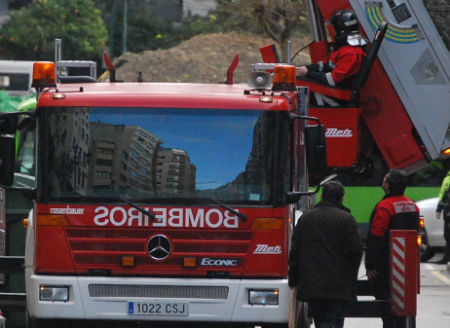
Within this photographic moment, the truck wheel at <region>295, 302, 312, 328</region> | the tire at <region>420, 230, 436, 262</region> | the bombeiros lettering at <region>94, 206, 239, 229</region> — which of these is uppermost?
the bombeiros lettering at <region>94, 206, 239, 229</region>

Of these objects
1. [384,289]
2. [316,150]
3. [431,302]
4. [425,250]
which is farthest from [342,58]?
[425,250]

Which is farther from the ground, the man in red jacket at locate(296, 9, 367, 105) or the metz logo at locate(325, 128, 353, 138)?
the man in red jacket at locate(296, 9, 367, 105)

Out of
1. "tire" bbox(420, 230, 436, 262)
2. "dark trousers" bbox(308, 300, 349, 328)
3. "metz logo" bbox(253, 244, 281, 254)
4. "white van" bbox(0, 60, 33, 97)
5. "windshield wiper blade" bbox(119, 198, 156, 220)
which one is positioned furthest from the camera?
"white van" bbox(0, 60, 33, 97)

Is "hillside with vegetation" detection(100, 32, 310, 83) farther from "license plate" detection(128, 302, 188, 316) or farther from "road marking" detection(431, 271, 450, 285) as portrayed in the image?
"license plate" detection(128, 302, 188, 316)

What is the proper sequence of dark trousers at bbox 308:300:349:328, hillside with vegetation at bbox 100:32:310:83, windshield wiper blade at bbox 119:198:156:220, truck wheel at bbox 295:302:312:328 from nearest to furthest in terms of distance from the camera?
windshield wiper blade at bbox 119:198:156:220 < dark trousers at bbox 308:300:349:328 < truck wheel at bbox 295:302:312:328 < hillside with vegetation at bbox 100:32:310:83

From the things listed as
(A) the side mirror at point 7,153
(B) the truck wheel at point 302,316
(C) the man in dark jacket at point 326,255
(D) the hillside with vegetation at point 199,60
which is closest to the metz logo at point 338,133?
(B) the truck wheel at point 302,316

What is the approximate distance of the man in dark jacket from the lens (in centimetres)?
923

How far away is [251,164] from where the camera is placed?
29.9 ft

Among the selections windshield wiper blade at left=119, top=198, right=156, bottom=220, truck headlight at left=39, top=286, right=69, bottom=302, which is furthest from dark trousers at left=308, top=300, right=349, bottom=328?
truck headlight at left=39, top=286, right=69, bottom=302

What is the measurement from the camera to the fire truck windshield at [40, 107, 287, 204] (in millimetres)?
9055

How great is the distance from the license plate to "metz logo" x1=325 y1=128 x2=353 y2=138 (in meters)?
4.20

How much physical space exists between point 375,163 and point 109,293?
5.30 metres

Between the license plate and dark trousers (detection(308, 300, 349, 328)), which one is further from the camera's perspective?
dark trousers (detection(308, 300, 349, 328))

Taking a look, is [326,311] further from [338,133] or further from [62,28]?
[62,28]
